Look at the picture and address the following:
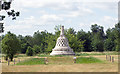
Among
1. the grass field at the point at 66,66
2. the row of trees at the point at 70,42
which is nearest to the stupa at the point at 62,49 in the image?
the row of trees at the point at 70,42

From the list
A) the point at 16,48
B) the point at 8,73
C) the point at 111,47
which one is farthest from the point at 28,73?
the point at 111,47

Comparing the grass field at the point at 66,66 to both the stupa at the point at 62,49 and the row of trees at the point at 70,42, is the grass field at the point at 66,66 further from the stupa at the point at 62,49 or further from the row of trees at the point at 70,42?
the stupa at the point at 62,49

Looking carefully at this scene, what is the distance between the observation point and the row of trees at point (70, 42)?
155 ft

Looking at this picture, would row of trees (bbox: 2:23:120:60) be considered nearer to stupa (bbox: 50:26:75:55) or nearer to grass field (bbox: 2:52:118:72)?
stupa (bbox: 50:26:75:55)

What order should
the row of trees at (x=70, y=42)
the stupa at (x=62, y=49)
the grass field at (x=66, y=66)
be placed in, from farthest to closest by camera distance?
1. the stupa at (x=62, y=49)
2. the row of trees at (x=70, y=42)
3. the grass field at (x=66, y=66)

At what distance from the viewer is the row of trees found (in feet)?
155

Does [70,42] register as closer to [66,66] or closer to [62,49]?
[62,49]

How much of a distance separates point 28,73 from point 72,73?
172 inches

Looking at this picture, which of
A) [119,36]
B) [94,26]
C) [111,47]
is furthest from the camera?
[94,26]

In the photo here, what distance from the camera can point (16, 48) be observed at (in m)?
47.6

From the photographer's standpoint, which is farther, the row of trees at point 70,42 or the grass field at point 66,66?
the row of trees at point 70,42

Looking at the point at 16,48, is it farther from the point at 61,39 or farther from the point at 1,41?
the point at 61,39

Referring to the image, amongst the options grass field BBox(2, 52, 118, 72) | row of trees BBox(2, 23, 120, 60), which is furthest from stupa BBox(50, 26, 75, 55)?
grass field BBox(2, 52, 118, 72)

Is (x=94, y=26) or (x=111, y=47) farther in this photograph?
(x=94, y=26)
